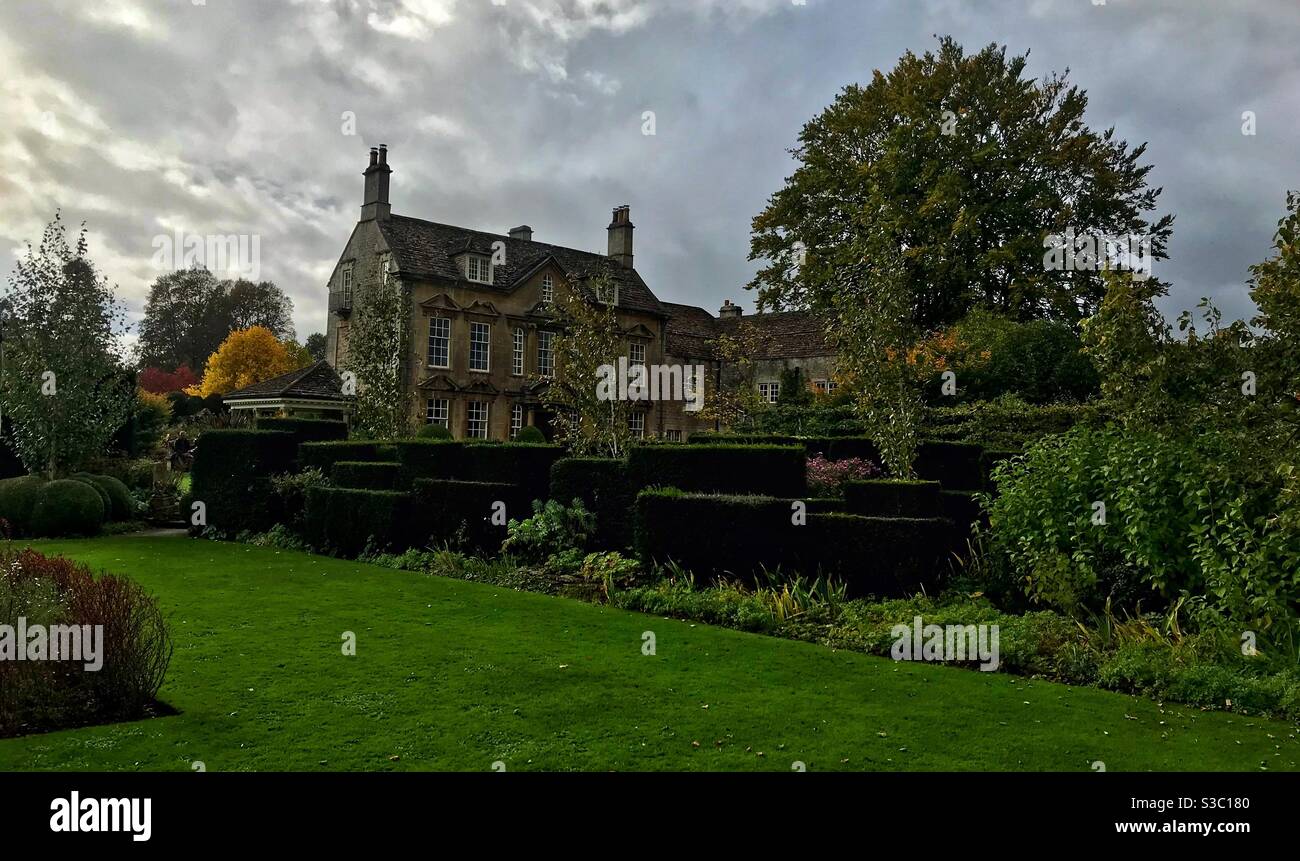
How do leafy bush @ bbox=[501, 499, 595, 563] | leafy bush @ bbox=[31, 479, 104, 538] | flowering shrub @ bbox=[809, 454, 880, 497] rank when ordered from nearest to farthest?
leafy bush @ bbox=[501, 499, 595, 563] → flowering shrub @ bbox=[809, 454, 880, 497] → leafy bush @ bbox=[31, 479, 104, 538]

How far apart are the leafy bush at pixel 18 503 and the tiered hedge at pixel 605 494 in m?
13.4

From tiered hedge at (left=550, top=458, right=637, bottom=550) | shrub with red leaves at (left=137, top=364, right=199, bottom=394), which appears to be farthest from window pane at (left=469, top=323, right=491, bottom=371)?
shrub with red leaves at (left=137, top=364, right=199, bottom=394)

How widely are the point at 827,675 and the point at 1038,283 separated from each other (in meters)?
23.7

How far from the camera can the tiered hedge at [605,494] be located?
1405 cm

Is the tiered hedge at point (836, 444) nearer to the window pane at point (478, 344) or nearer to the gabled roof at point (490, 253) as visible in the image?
the gabled roof at point (490, 253)

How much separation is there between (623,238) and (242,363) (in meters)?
29.1

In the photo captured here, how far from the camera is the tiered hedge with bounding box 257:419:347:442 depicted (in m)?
22.0

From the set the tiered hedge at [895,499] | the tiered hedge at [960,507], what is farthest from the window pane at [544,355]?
the tiered hedge at [895,499]

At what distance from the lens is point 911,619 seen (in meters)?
10.1

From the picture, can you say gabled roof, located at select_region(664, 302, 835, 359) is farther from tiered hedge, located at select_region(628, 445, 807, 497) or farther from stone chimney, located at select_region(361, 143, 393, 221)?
tiered hedge, located at select_region(628, 445, 807, 497)

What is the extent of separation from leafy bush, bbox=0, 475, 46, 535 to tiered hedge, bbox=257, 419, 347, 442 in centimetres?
502

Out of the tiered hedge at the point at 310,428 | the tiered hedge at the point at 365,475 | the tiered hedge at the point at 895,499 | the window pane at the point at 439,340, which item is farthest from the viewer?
the window pane at the point at 439,340
